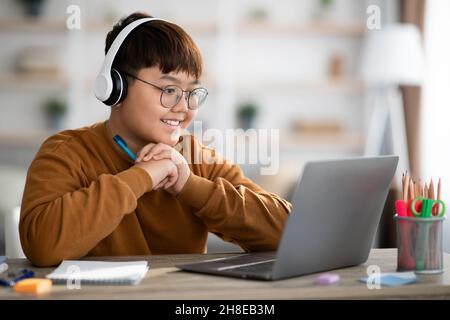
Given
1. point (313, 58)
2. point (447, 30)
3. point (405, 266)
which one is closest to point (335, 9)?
point (313, 58)

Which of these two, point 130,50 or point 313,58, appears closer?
point 130,50

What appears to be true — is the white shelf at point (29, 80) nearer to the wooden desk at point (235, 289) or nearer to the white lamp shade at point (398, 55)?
the white lamp shade at point (398, 55)

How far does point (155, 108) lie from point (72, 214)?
0.34 metres

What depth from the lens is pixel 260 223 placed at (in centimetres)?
149

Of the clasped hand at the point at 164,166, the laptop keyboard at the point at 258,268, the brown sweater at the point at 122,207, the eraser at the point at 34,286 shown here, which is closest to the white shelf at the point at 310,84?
the brown sweater at the point at 122,207

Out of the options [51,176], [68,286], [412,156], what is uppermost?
[51,176]

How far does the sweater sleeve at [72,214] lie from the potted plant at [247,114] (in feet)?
12.1

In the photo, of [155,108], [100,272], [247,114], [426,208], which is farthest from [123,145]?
[247,114]

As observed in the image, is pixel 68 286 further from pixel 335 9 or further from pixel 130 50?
pixel 335 9

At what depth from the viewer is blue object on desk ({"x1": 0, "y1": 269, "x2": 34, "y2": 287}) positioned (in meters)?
1.10

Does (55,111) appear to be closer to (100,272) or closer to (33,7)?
(33,7)

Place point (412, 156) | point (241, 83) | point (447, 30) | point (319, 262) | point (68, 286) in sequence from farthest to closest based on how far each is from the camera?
point (241, 83), point (412, 156), point (447, 30), point (319, 262), point (68, 286)

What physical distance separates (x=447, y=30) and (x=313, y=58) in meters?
1.41

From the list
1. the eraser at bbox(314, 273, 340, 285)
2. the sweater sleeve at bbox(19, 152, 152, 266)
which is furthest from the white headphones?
the eraser at bbox(314, 273, 340, 285)
